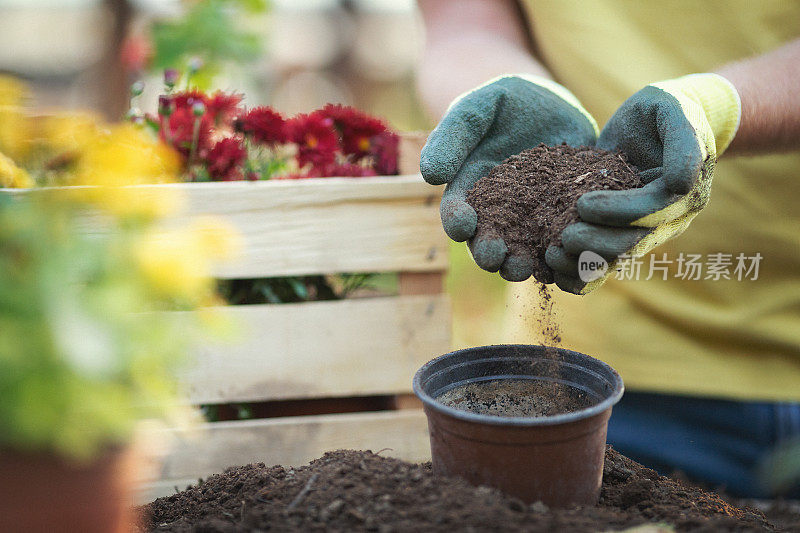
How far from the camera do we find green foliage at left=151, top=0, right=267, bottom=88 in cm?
257

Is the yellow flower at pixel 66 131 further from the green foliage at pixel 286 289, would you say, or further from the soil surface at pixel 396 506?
the soil surface at pixel 396 506

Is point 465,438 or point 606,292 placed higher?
point 606,292

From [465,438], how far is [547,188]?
57 centimetres

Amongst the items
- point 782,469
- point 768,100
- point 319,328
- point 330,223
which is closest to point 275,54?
point 330,223

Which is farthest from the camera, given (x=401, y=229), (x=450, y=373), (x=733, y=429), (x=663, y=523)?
(x=733, y=429)

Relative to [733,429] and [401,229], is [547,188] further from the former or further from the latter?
[733,429]

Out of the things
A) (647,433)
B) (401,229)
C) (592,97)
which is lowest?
(647,433)

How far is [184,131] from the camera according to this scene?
189 centimetres

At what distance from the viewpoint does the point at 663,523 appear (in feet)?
3.48

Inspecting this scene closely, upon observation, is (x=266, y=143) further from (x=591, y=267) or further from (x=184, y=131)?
(x=591, y=267)

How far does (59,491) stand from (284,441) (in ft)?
3.37

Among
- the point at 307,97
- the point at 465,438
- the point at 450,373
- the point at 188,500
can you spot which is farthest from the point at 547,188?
the point at 307,97

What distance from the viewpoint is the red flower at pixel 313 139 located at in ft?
6.24

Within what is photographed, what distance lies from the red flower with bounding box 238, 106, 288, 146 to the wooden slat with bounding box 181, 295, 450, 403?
54 centimetres
